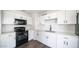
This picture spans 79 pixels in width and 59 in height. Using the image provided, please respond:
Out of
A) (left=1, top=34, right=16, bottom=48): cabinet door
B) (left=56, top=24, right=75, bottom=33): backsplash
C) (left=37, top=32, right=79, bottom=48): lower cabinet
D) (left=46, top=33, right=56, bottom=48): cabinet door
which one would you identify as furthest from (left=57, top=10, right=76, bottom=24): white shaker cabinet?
(left=1, top=34, right=16, bottom=48): cabinet door

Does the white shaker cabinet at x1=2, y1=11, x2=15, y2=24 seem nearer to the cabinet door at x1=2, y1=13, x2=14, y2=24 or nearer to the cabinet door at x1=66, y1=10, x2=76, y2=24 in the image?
the cabinet door at x1=2, y1=13, x2=14, y2=24

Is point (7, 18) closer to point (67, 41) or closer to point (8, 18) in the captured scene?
point (8, 18)

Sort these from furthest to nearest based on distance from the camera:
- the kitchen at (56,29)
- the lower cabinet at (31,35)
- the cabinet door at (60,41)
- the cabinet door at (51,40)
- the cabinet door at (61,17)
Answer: the lower cabinet at (31,35)
the cabinet door at (51,40)
the cabinet door at (61,17)
the cabinet door at (60,41)
the kitchen at (56,29)

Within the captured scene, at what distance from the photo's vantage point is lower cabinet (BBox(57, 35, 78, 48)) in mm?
1486

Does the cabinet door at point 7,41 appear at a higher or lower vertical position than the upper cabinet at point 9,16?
lower

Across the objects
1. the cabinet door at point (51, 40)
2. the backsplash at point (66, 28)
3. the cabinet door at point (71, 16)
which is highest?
the cabinet door at point (71, 16)

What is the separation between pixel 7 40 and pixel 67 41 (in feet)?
6.79

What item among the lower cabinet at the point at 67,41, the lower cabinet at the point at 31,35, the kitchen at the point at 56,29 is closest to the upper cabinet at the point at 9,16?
the kitchen at the point at 56,29

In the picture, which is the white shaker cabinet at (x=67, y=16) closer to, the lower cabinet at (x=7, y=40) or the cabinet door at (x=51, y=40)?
the cabinet door at (x=51, y=40)

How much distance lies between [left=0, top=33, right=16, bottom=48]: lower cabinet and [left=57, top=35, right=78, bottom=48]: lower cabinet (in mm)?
1779

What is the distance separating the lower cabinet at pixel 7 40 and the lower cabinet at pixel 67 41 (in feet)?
5.84

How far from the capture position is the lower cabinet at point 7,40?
171 centimetres
